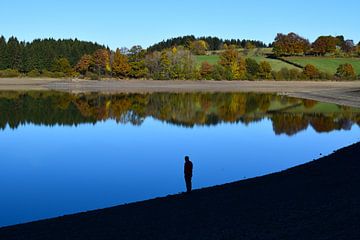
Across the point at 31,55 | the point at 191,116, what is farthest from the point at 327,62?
the point at 191,116

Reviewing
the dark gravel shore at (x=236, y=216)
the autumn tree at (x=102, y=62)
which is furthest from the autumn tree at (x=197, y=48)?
the dark gravel shore at (x=236, y=216)

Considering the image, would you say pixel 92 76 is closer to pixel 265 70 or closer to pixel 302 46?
pixel 265 70

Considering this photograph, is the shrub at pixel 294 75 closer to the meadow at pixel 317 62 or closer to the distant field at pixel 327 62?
the meadow at pixel 317 62

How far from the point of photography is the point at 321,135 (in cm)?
3741

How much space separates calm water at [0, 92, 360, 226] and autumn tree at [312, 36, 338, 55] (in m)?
113

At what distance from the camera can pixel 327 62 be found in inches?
5768

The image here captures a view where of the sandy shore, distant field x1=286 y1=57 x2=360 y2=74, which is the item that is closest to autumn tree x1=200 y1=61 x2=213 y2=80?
the sandy shore

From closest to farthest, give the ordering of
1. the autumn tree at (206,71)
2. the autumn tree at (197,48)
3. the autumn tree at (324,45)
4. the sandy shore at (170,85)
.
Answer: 1. the sandy shore at (170,85)
2. the autumn tree at (206,71)
3. the autumn tree at (324,45)
4. the autumn tree at (197,48)

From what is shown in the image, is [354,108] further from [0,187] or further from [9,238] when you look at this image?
[9,238]

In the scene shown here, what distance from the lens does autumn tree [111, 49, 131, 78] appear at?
13400cm

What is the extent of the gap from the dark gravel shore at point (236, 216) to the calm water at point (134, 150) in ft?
8.39

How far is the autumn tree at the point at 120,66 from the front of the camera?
134000 millimetres

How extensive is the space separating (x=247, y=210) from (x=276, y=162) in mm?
12571

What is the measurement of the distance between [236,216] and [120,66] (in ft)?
404
